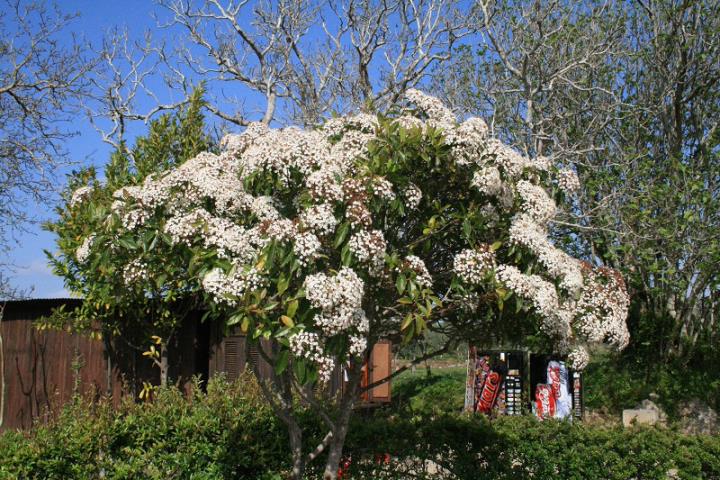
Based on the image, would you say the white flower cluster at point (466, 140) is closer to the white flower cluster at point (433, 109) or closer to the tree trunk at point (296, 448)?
the white flower cluster at point (433, 109)

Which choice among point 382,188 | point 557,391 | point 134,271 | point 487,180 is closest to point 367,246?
point 382,188

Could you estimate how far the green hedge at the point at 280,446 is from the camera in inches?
212

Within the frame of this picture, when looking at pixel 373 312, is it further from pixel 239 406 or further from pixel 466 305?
pixel 239 406

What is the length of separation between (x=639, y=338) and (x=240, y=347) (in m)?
8.77

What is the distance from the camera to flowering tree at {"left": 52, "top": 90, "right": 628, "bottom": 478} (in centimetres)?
398

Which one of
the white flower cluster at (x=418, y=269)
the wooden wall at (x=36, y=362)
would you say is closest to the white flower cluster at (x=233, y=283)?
the white flower cluster at (x=418, y=269)

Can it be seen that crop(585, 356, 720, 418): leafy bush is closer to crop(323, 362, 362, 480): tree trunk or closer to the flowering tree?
the flowering tree

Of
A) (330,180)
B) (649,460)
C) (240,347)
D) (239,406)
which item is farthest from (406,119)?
(240,347)

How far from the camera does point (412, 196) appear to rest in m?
4.49

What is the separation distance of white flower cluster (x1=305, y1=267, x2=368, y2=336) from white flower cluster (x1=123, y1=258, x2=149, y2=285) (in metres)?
1.41

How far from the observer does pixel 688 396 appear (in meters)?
14.0

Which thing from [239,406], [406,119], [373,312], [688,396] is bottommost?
[688,396]

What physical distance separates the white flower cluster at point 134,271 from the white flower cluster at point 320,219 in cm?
131

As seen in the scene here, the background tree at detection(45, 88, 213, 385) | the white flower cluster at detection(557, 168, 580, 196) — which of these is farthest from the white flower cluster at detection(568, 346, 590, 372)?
the background tree at detection(45, 88, 213, 385)
